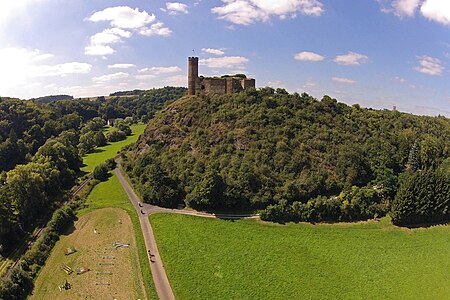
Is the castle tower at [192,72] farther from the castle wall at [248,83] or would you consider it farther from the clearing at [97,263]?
the clearing at [97,263]

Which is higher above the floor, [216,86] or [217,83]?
[217,83]

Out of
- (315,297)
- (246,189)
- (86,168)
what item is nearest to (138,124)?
(86,168)

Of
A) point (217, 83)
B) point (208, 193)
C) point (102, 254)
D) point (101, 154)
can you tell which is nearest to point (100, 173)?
point (101, 154)

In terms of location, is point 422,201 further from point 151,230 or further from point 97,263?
point 97,263

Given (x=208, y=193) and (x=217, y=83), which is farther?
(x=217, y=83)

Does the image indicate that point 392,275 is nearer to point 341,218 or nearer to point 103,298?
point 341,218

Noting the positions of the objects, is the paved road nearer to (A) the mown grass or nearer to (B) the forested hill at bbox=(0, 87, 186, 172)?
(A) the mown grass

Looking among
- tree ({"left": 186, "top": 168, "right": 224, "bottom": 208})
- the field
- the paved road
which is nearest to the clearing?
the field
